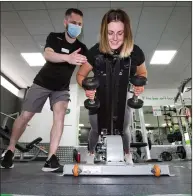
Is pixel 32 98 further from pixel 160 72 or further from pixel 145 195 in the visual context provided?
pixel 160 72

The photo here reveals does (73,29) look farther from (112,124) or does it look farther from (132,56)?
(112,124)

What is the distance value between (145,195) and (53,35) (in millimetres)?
1335

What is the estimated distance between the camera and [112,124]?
1.40 m

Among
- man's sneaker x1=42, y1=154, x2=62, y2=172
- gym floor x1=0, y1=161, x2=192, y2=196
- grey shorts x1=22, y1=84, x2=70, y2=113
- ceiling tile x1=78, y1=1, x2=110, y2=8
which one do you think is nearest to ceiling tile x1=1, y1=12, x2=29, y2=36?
ceiling tile x1=78, y1=1, x2=110, y2=8

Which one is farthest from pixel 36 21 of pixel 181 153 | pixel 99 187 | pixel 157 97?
pixel 157 97

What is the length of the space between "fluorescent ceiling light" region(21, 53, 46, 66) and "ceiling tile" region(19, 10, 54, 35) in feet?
2.92

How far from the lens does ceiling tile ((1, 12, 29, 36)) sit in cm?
367

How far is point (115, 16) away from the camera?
1.13 meters

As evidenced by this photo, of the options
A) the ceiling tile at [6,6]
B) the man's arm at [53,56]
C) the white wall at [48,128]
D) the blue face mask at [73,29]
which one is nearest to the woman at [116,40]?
the man's arm at [53,56]

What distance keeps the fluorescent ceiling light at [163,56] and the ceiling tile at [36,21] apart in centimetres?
263

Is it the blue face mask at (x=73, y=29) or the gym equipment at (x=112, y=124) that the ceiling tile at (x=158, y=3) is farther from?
the gym equipment at (x=112, y=124)

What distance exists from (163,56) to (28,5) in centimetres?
336

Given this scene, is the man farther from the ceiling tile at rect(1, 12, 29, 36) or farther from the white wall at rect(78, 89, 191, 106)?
the white wall at rect(78, 89, 191, 106)

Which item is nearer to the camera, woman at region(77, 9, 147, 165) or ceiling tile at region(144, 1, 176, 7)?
woman at region(77, 9, 147, 165)
